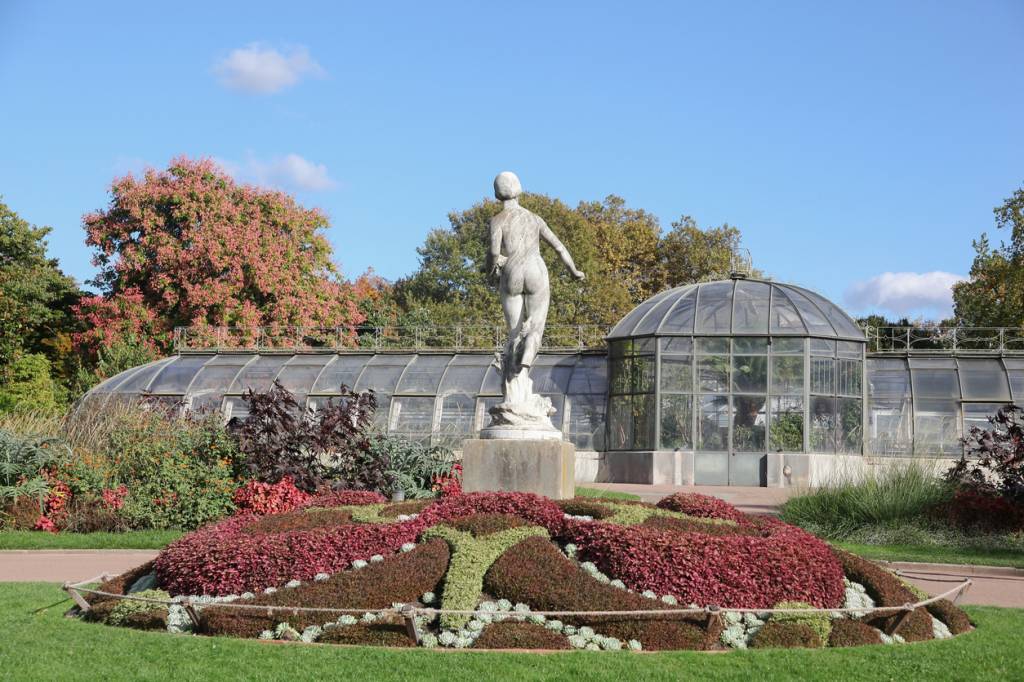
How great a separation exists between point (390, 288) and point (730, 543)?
47.1 metres

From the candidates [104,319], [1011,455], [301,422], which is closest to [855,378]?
[1011,455]

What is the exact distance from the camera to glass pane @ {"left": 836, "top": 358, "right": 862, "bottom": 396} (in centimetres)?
2812

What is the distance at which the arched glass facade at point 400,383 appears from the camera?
29.6 m

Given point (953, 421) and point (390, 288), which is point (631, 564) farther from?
point (390, 288)

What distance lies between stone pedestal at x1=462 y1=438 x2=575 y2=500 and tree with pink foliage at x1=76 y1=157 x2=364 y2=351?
26.2 m

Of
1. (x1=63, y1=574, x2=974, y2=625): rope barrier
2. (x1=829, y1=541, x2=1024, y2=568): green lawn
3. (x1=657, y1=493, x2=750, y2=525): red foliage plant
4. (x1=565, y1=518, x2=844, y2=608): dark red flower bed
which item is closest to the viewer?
(x1=63, y1=574, x2=974, y2=625): rope barrier

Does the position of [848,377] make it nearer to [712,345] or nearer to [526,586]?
[712,345]

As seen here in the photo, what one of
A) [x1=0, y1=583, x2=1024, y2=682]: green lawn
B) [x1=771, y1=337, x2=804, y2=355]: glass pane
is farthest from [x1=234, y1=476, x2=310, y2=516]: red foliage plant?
[x1=771, y1=337, x2=804, y2=355]: glass pane

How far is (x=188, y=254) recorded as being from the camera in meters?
37.8

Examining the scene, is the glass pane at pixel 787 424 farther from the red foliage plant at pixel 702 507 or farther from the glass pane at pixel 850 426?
the red foliage plant at pixel 702 507

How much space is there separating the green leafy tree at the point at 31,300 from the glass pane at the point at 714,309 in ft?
71.7

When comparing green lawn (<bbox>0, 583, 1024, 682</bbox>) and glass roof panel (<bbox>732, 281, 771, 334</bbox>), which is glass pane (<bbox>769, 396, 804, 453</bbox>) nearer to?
glass roof panel (<bbox>732, 281, 771, 334</bbox>)

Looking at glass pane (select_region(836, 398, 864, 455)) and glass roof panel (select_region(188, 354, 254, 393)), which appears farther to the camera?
glass roof panel (select_region(188, 354, 254, 393))

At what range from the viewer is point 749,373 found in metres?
27.9
